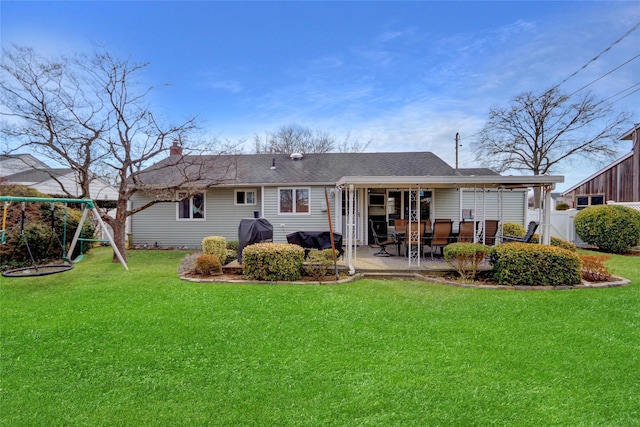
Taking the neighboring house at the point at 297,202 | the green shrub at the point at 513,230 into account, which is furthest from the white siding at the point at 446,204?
the green shrub at the point at 513,230

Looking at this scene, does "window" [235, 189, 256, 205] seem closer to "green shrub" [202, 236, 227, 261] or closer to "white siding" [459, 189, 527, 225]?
"green shrub" [202, 236, 227, 261]

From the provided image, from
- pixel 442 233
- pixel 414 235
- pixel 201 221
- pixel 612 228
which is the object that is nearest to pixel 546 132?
pixel 612 228

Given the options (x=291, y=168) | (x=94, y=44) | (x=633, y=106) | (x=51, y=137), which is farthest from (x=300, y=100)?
(x=633, y=106)

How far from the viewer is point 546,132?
72.8ft

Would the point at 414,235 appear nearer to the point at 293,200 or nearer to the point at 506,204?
the point at 293,200

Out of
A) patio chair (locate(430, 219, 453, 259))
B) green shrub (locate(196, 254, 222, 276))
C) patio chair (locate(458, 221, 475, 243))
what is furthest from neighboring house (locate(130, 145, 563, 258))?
green shrub (locate(196, 254, 222, 276))

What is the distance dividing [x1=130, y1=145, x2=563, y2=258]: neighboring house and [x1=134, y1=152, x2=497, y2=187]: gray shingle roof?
0.13ft

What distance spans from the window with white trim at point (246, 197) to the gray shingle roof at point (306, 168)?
53cm

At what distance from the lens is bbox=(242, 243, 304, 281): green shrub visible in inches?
291

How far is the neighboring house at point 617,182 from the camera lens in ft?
52.5

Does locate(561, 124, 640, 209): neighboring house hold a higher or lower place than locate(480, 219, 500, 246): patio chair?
higher

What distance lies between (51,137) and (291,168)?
7.96m

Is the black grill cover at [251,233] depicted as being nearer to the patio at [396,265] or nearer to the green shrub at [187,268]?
the green shrub at [187,268]

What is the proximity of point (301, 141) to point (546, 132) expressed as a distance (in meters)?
17.7
